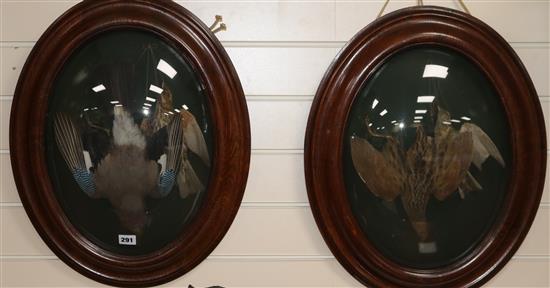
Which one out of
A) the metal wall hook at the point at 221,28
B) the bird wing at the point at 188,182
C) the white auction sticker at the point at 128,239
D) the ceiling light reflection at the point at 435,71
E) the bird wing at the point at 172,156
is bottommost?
the white auction sticker at the point at 128,239

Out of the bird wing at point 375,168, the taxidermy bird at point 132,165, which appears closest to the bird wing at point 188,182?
the taxidermy bird at point 132,165

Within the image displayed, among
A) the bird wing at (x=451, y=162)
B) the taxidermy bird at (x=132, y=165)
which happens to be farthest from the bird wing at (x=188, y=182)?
the bird wing at (x=451, y=162)

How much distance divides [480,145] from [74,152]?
3.23ft

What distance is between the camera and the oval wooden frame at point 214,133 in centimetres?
126

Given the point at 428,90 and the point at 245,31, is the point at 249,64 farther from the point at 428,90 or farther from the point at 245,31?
the point at 428,90

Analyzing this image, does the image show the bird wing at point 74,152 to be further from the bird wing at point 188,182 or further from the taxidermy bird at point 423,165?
the taxidermy bird at point 423,165

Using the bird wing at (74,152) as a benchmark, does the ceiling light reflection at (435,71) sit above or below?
above

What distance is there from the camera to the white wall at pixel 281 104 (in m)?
1.31

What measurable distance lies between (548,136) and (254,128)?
0.73 metres

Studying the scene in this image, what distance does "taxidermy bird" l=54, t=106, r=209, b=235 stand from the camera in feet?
4.16

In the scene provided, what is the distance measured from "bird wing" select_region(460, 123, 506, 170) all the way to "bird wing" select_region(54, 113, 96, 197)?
0.91m

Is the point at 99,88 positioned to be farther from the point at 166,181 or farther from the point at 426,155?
the point at 426,155

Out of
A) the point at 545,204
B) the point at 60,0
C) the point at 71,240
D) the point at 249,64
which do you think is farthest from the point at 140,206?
the point at 545,204

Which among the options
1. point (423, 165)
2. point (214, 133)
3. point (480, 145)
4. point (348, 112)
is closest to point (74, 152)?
point (214, 133)
